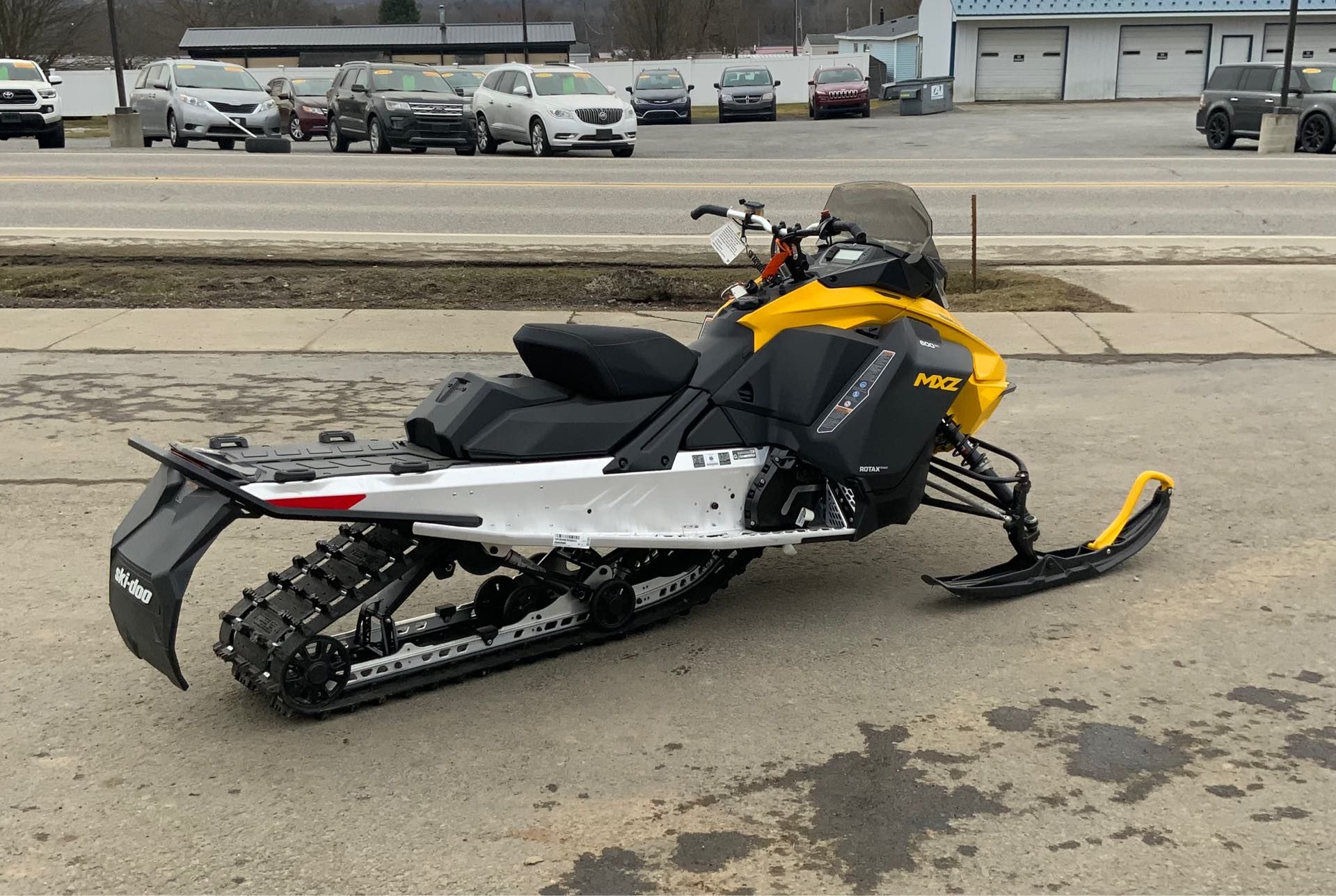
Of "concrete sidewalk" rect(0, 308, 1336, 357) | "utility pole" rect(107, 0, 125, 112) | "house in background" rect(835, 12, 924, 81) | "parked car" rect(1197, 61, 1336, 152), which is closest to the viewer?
"concrete sidewalk" rect(0, 308, 1336, 357)

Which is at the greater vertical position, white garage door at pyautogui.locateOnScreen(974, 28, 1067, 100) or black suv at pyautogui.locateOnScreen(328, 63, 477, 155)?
white garage door at pyautogui.locateOnScreen(974, 28, 1067, 100)

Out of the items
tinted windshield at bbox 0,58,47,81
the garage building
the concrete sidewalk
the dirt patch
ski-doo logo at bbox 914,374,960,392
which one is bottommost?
the concrete sidewalk

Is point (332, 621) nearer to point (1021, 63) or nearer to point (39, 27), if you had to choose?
point (1021, 63)

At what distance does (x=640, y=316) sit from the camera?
10469 mm

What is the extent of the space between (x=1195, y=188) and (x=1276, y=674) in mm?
14966

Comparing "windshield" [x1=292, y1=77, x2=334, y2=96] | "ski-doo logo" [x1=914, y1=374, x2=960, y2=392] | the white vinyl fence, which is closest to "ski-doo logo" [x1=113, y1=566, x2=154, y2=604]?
"ski-doo logo" [x1=914, y1=374, x2=960, y2=392]

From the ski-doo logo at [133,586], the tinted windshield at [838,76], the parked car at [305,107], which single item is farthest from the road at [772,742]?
the tinted windshield at [838,76]

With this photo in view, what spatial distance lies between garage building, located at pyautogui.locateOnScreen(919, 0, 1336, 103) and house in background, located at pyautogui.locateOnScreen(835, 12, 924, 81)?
33.2 ft

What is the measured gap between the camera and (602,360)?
14.0ft

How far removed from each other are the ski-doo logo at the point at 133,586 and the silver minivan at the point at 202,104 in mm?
23839

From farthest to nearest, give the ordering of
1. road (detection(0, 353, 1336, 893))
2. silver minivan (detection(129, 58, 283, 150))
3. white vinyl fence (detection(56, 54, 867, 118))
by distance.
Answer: white vinyl fence (detection(56, 54, 867, 118)) → silver minivan (detection(129, 58, 283, 150)) → road (detection(0, 353, 1336, 893))

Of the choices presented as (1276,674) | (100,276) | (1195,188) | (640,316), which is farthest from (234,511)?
(1195,188)

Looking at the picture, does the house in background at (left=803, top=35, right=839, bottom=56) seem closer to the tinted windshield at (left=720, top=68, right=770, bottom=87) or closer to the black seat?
the tinted windshield at (left=720, top=68, right=770, bottom=87)

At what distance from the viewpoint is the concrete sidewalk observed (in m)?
9.30
